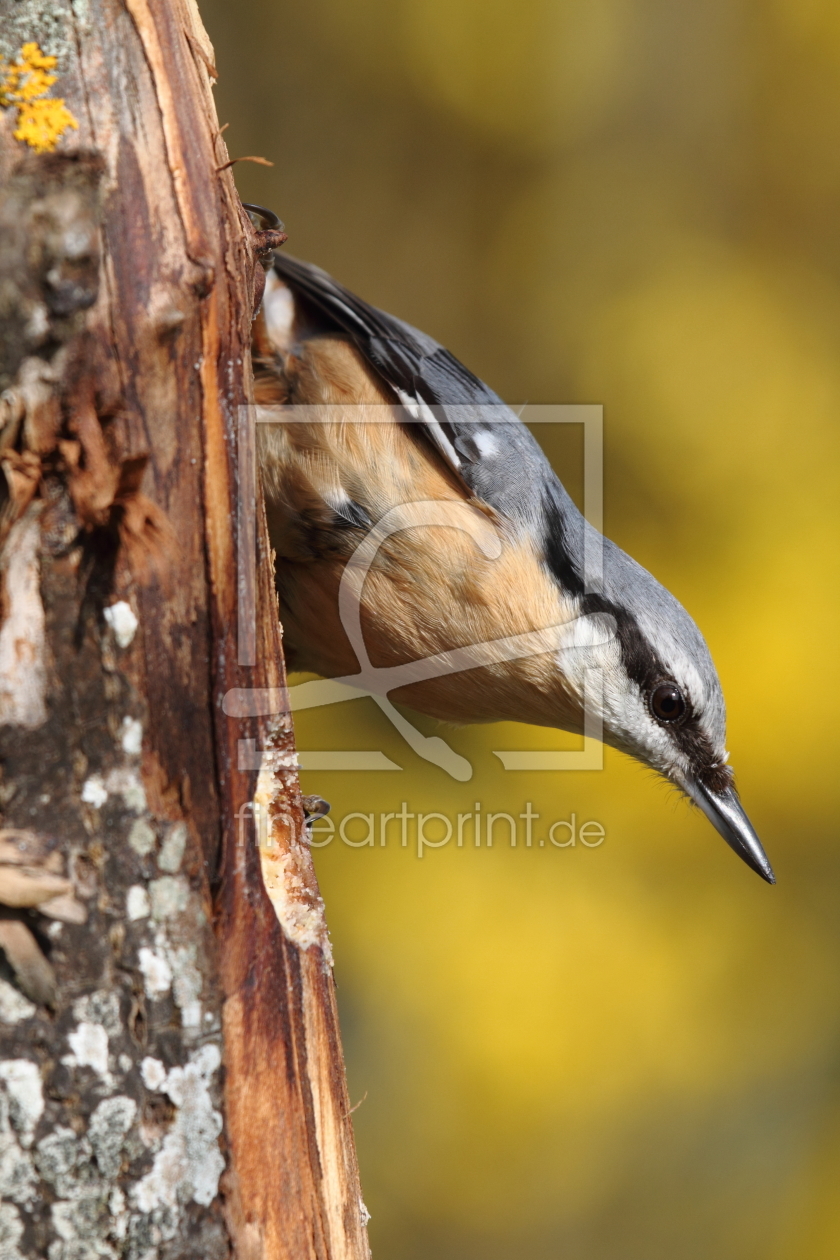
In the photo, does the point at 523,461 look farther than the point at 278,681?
Yes

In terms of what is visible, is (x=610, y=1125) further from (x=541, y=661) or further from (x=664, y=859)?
(x=541, y=661)

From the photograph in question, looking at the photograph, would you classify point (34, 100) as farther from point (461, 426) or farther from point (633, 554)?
point (633, 554)

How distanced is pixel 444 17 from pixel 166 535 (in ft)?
8.91

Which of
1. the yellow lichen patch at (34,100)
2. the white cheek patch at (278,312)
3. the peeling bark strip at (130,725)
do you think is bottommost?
the peeling bark strip at (130,725)

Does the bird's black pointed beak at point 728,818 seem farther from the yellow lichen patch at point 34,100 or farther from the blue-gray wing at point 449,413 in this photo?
the yellow lichen patch at point 34,100

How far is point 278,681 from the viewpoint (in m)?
1.02

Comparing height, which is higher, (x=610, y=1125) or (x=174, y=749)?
(x=174, y=749)

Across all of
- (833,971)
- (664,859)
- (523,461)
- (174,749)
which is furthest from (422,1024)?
(174,749)

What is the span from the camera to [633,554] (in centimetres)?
276

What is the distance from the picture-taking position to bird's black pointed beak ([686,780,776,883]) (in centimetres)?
174

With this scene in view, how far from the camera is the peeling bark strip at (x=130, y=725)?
0.81 meters

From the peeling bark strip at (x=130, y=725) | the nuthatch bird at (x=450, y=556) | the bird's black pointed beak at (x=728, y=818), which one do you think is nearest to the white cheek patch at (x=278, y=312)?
the nuthatch bird at (x=450, y=556)

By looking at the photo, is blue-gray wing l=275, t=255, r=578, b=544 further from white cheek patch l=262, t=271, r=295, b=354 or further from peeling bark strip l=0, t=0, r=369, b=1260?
peeling bark strip l=0, t=0, r=369, b=1260

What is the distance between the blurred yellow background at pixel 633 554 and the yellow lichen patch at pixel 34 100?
1.78 m
